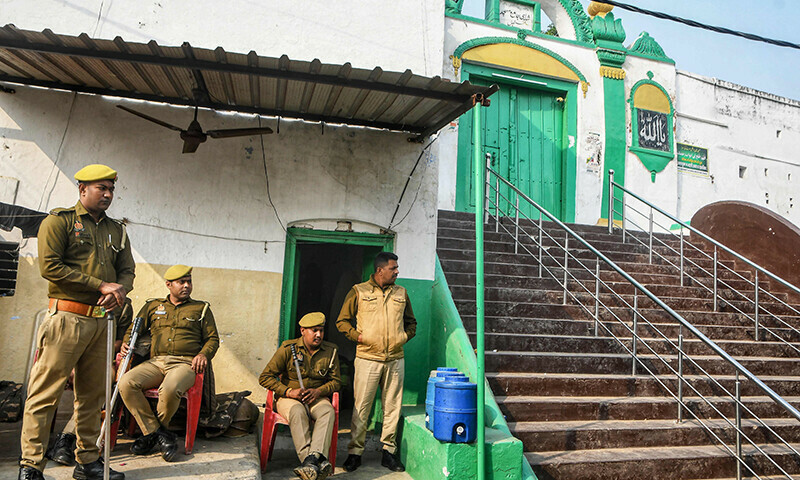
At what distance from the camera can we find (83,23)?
551 centimetres

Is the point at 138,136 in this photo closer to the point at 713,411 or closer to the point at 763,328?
the point at 713,411

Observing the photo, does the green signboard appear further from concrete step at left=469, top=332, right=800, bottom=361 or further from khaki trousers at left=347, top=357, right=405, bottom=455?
khaki trousers at left=347, top=357, right=405, bottom=455

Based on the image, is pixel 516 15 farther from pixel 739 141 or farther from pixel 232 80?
pixel 232 80

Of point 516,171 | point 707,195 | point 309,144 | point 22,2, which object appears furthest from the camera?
point 707,195

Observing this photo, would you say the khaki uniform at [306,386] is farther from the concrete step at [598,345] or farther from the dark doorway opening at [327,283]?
the dark doorway opening at [327,283]

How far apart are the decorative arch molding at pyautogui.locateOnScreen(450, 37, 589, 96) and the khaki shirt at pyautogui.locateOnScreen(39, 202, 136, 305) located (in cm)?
735

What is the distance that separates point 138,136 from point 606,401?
537 cm

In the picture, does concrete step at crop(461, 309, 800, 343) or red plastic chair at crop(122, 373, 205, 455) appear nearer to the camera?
red plastic chair at crop(122, 373, 205, 455)

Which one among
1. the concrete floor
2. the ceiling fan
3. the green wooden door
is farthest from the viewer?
the green wooden door

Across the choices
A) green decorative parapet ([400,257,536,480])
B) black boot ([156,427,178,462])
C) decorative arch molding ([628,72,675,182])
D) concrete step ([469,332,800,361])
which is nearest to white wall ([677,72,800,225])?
decorative arch molding ([628,72,675,182])

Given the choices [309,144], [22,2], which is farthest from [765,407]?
[22,2]

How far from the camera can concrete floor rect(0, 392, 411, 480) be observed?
163 inches

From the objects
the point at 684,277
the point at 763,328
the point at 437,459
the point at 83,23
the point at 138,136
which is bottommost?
the point at 437,459

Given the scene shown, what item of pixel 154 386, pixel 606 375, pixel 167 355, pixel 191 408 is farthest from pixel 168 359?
pixel 606 375
